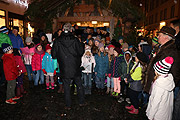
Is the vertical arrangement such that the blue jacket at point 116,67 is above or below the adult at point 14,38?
below

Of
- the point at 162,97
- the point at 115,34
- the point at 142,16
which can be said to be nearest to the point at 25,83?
the point at 162,97

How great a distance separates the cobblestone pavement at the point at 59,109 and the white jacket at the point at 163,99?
1063mm

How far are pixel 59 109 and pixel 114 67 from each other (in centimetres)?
233

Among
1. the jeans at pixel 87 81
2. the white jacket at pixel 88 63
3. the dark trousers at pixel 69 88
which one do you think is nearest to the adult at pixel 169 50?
the dark trousers at pixel 69 88

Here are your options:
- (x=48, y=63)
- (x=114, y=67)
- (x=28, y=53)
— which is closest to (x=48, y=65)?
(x=48, y=63)

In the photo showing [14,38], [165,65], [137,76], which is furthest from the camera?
[14,38]

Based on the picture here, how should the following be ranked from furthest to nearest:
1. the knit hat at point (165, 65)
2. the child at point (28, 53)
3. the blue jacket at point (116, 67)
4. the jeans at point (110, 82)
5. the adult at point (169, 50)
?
1. the child at point (28, 53)
2. the jeans at point (110, 82)
3. the blue jacket at point (116, 67)
4. the adult at point (169, 50)
5. the knit hat at point (165, 65)

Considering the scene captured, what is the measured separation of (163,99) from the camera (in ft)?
9.59

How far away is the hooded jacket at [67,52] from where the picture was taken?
4016 millimetres

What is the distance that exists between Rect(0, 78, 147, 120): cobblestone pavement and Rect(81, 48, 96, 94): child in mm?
507

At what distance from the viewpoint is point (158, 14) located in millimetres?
29891

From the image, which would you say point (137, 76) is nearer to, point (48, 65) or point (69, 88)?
point (69, 88)

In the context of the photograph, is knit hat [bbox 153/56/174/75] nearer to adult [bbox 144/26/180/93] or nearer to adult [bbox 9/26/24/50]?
adult [bbox 144/26/180/93]

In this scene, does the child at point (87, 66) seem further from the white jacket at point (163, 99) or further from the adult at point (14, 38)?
the adult at point (14, 38)
